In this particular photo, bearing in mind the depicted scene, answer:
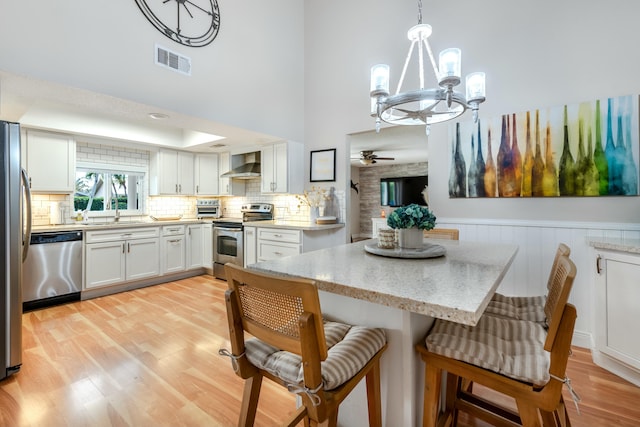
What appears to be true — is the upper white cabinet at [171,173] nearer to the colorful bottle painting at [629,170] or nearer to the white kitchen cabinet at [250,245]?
the white kitchen cabinet at [250,245]

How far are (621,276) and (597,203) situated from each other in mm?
717

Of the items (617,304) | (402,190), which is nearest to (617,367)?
(617,304)

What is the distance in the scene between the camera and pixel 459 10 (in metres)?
2.97

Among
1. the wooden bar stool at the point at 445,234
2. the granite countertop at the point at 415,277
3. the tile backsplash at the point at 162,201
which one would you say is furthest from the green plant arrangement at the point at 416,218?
the tile backsplash at the point at 162,201

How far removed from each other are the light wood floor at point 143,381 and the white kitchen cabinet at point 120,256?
2.35 feet

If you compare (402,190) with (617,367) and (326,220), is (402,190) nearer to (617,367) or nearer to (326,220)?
(326,220)

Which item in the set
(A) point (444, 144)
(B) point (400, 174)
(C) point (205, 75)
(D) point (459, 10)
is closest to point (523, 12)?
(D) point (459, 10)

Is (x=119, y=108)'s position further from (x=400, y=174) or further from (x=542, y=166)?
(x=400, y=174)

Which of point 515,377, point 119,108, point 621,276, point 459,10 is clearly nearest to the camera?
point 515,377

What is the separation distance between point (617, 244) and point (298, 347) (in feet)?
7.52

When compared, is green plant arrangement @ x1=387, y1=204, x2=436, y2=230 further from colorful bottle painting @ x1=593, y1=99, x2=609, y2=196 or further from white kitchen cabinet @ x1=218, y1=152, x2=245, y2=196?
white kitchen cabinet @ x1=218, y1=152, x2=245, y2=196

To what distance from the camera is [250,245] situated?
13.5 feet

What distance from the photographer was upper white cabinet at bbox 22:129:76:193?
3395mm

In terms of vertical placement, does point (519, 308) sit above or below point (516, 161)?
below
